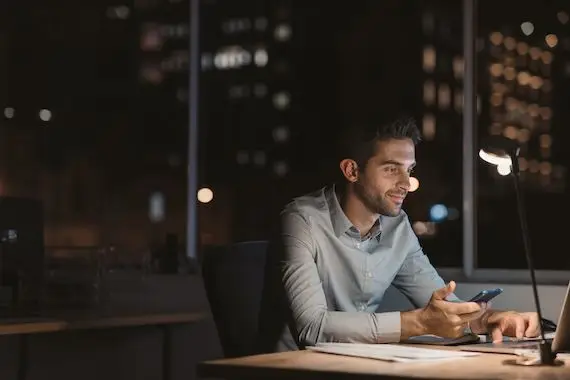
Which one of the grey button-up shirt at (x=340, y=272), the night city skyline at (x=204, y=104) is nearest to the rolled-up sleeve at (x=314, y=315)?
the grey button-up shirt at (x=340, y=272)

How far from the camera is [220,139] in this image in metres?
4.93

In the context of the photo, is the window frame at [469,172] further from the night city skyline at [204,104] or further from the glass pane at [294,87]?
the night city skyline at [204,104]

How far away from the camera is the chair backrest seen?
9.36ft

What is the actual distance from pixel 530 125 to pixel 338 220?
219 centimetres

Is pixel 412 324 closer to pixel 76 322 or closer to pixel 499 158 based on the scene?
pixel 499 158

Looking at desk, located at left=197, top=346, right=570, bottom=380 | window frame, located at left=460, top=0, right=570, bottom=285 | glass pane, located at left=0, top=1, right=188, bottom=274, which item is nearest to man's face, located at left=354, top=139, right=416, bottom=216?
desk, located at left=197, top=346, right=570, bottom=380

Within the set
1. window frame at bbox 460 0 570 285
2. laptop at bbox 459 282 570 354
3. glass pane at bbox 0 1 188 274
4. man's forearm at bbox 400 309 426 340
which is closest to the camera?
laptop at bbox 459 282 570 354

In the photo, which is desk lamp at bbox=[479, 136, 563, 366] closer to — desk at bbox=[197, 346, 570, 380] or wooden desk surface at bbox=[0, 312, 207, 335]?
desk at bbox=[197, 346, 570, 380]

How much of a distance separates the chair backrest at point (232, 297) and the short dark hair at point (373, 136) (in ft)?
1.64

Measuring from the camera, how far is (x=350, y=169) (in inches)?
120

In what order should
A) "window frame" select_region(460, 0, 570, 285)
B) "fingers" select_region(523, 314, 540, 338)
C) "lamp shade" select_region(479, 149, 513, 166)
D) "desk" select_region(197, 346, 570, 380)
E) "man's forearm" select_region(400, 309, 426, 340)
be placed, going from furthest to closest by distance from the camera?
"window frame" select_region(460, 0, 570, 285), "fingers" select_region(523, 314, 540, 338), "man's forearm" select_region(400, 309, 426, 340), "lamp shade" select_region(479, 149, 513, 166), "desk" select_region(197, 346, 570, 380)

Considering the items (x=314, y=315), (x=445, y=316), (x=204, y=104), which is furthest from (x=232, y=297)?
(x=204, y=104)

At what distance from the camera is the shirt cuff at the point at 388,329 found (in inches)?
102

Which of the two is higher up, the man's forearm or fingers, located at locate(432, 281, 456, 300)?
fingers, located at locate(432, 281, 456, 300)
